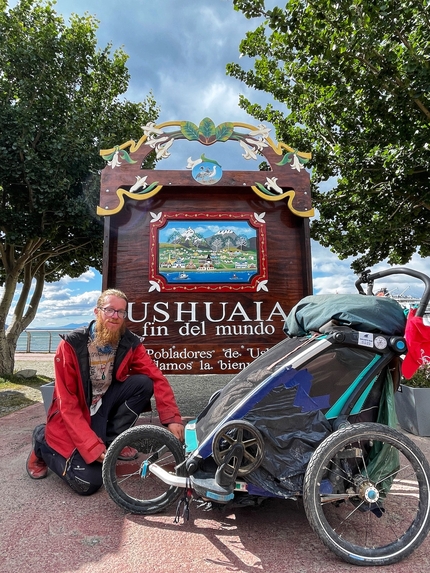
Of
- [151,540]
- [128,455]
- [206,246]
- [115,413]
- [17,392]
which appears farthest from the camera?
[17,392]

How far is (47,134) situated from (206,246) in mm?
5402

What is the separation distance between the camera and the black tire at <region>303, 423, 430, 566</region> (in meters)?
1.83

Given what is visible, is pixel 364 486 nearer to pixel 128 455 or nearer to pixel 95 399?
pixel 128 455

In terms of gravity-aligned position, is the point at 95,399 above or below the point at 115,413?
above

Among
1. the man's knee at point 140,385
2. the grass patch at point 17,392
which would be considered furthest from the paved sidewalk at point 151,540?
the grass patch at point 17,392

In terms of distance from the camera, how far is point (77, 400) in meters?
2.70

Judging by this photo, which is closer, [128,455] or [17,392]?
[128,455]

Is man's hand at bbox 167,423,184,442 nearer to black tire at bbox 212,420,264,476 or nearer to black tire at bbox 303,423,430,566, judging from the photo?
black tire at bbox 212,420,264,476

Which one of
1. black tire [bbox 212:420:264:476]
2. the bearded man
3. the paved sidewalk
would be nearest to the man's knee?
the bearded man

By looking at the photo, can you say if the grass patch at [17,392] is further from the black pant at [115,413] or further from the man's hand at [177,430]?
the man's hand at [177,430]

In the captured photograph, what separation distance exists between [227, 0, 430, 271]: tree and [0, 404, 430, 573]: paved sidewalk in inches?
236

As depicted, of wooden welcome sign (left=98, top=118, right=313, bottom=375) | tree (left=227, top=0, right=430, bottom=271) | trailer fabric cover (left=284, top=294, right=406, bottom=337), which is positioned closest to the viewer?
trailer fabric cover (left=284, top=294, right=406, bottom=337)

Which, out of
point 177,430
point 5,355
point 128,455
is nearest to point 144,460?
point 177,430

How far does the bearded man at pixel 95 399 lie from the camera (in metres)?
2.59
